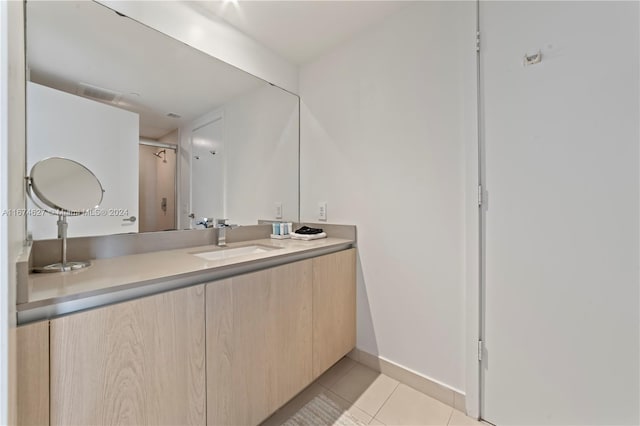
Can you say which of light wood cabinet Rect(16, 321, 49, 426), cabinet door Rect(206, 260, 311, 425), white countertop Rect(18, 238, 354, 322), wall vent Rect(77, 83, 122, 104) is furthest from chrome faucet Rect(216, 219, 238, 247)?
light wood cabinet Rect(16, 321, 49, 426)

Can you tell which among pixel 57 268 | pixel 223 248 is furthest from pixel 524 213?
pixel 57 268

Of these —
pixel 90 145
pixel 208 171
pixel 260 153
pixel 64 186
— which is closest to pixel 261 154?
pixel 260 153

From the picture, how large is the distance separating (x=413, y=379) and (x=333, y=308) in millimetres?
623

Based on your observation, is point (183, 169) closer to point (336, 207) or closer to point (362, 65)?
point (336, 207)

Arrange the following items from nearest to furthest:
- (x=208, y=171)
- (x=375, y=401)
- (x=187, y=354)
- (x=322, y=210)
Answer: (x=187, y=354)
(x=375, y=401)
(x=208, y=171)
(x=322, y=210)

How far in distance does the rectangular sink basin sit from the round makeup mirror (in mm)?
496

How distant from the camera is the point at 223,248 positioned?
155 cm

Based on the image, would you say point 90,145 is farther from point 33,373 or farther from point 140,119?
point 33,373

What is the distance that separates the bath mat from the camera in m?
1.28

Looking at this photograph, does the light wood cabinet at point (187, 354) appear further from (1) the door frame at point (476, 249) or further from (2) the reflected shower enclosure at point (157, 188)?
(1) the door frame at point (476, 249)

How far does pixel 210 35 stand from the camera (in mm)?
1562

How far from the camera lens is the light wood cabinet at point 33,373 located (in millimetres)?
629

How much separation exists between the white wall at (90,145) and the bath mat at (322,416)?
1.28 metres

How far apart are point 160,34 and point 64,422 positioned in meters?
1.68
